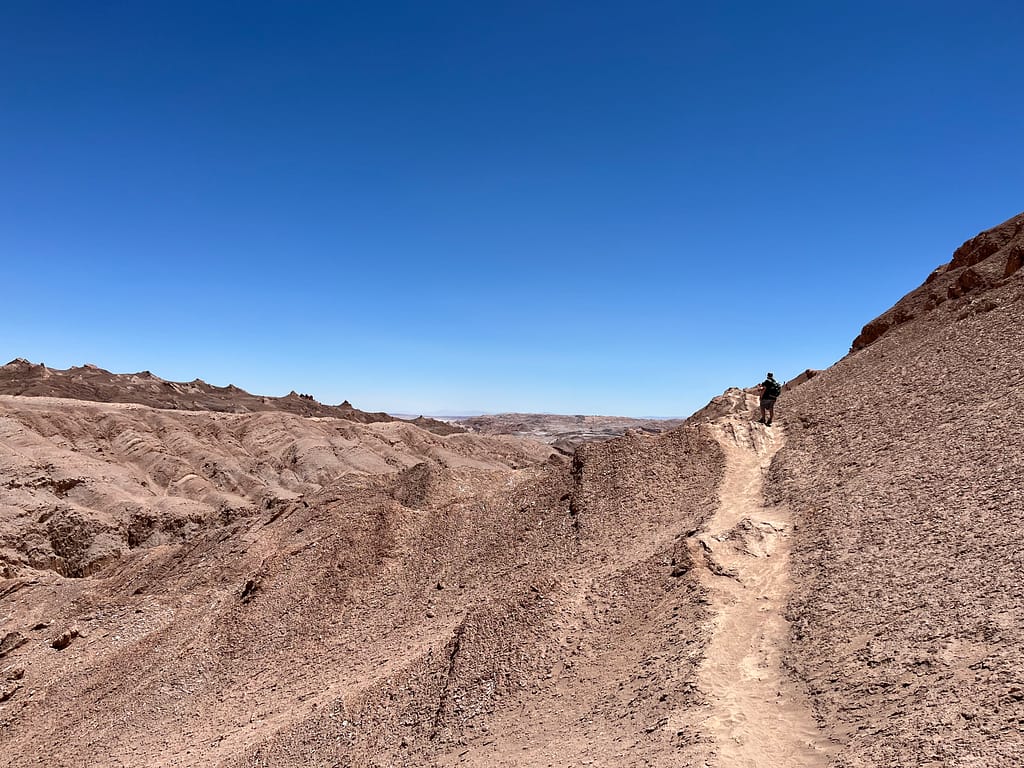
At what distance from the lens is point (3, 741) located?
40.6 feet

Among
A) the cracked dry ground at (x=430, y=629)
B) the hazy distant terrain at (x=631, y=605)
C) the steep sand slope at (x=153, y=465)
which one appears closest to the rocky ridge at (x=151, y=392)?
the steep sand slope at (x=153, y=465)

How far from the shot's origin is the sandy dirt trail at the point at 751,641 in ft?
19.6

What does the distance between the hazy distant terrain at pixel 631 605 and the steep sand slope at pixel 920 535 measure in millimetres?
38

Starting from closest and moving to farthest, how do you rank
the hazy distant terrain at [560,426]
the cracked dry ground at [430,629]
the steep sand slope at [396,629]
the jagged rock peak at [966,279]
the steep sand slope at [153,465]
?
the cracked dry ground at [430,629]
the steep sand slope at [396,629]
the jagged rock peak at [966,279]
the steep sand slope at [153,465]
the hazy distant terrain at [560,426]

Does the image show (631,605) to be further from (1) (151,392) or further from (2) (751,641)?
(1) (151,392)

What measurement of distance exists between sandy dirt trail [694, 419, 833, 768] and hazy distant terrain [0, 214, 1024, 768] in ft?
0.12

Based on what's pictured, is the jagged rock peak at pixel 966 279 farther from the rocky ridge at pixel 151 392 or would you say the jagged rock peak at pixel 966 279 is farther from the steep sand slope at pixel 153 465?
the rocky ridge at pixel 151 392

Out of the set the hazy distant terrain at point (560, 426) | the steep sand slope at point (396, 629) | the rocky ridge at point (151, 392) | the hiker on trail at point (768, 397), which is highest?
the hazy distant terrain at point (560, 426)

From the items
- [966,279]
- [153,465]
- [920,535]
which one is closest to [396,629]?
[920,535]

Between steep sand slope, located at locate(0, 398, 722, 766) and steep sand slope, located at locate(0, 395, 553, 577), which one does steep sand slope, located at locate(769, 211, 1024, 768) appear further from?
steep sand slope, located at locate(0, 395, 553, 577)

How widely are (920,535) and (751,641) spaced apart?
2.72m

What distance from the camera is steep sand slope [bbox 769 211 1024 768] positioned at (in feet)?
18.3

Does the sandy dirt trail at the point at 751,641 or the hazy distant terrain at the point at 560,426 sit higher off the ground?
Result: the hazy distant terrain at the point at 560,426

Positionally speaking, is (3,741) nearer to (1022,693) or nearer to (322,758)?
(322,758)
